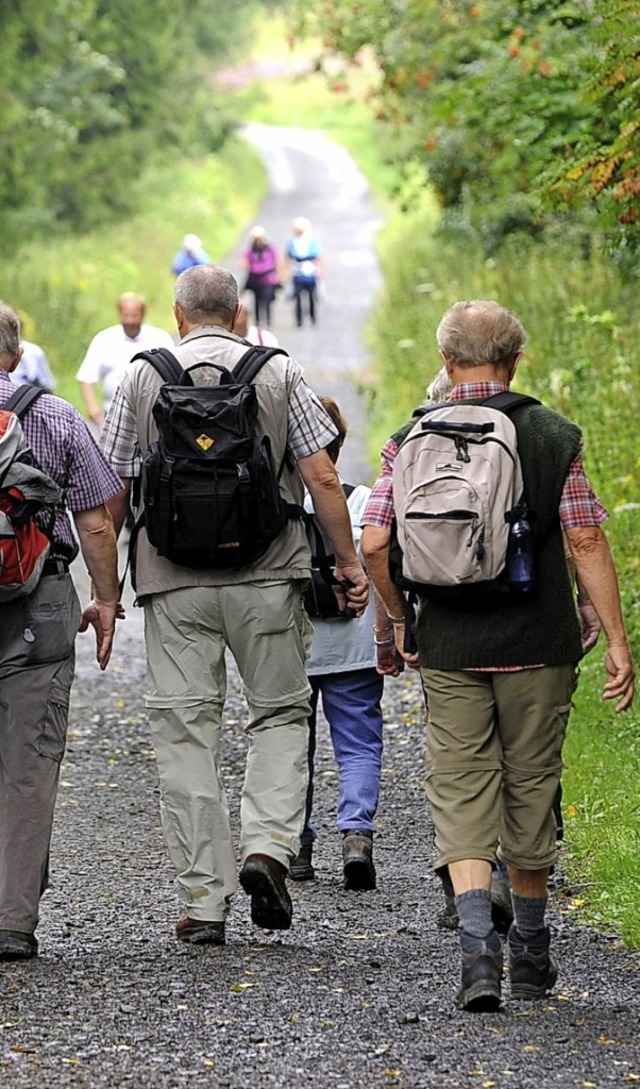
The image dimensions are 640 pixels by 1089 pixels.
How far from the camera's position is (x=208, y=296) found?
623cm

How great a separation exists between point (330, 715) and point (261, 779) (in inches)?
46.5

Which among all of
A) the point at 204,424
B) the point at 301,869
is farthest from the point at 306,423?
the point at 301,869

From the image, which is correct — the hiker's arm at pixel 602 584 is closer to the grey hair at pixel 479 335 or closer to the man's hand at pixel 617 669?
the man's hand at pixel 617 669

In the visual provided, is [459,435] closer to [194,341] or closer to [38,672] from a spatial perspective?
[194,341]

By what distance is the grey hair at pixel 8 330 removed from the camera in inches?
236

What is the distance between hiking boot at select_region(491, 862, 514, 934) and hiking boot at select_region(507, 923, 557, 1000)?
0.28m

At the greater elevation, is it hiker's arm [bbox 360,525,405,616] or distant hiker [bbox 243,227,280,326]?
distant hiker [bbox 243,227,280,326]

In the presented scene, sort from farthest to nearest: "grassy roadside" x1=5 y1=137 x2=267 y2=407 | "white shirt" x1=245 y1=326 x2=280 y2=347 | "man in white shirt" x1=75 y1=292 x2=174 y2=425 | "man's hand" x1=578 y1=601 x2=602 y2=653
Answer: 1. "grassy roadside" x1=5 y1=137 x2=267 y2=407
2. "man in white shirt" x1=75 y1=292 x2=174 y2=425
3. "white shirt" x1=245 y1=326 x2=280 y2=347
4. "man's hand" x1=578 y1=601 x2=602 y2=653

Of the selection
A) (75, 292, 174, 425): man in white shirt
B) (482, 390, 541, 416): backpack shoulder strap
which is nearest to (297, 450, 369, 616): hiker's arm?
(482, 390, 541, 416): backpack shoulder strap

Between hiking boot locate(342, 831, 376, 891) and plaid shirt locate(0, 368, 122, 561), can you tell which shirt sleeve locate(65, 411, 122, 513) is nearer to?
plaid shirt locate(0, 368, 122, 561)

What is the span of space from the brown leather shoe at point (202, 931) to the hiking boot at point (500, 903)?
2.77 ft

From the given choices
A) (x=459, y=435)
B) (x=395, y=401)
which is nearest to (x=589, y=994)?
(x=459, y=435)

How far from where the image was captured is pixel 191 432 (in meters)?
5.90

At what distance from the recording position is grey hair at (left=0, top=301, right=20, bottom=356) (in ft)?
19.7
